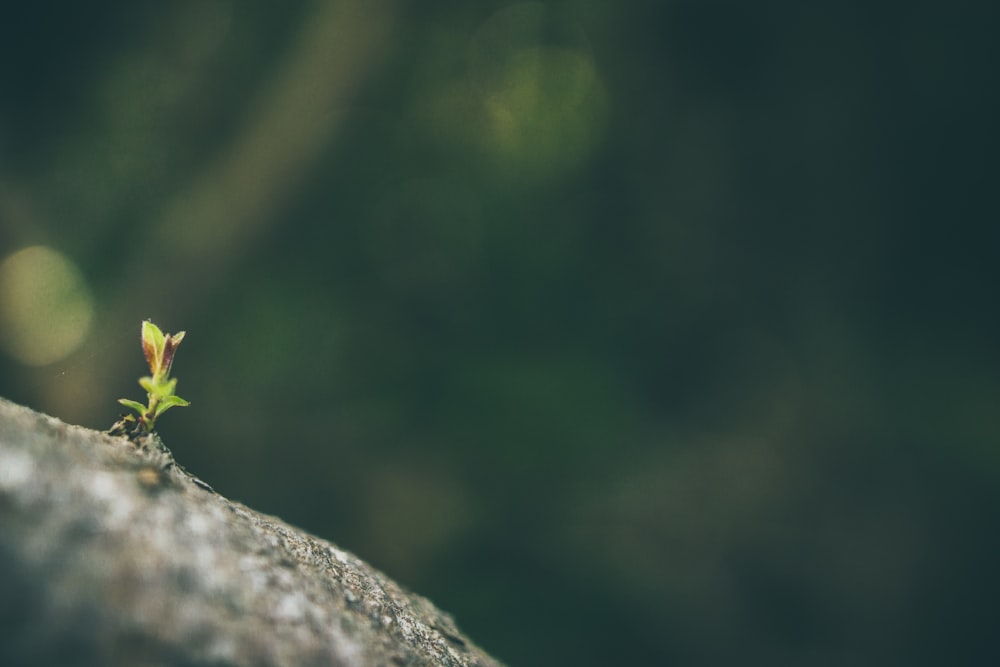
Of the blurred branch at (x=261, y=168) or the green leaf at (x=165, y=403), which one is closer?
the green leaf at (x=165, y=403)

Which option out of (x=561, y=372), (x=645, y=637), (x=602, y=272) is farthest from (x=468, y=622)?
(x=602, y=272)

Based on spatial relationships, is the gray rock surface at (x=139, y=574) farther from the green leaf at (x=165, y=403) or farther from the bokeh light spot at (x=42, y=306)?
the bokeh light spot at (x=42, y=306)

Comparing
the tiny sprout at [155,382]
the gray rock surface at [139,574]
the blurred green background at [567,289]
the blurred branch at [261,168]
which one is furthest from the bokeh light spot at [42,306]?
the gray rock surface at [139,574]

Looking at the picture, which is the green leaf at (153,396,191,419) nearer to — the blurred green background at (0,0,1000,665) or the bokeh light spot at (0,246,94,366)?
the blurred green background at (0,0,1000,665)

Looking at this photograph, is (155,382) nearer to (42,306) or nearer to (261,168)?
(261,168)

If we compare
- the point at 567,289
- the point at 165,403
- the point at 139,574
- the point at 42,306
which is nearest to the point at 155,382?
the point at 165,403

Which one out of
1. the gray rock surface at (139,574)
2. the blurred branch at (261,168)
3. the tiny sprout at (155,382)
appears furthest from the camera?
the blurred branch at (261,168)
